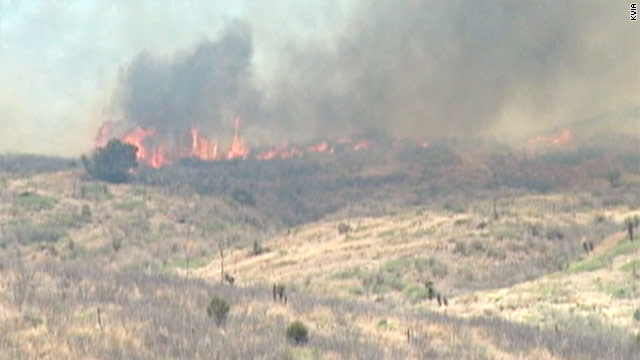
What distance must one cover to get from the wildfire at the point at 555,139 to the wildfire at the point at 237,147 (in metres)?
53.4

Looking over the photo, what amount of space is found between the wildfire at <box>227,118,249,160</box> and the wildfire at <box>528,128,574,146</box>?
5344 centimetres

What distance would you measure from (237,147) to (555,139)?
199ft

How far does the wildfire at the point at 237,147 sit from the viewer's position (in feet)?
386

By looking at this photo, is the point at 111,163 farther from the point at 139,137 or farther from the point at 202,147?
the point at 202,147

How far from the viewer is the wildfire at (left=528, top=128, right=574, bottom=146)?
4523 inches

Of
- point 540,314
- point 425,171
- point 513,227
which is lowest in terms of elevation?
point 540,314

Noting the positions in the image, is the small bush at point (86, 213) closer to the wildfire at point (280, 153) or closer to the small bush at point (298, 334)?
the small bush at point (298, 334)

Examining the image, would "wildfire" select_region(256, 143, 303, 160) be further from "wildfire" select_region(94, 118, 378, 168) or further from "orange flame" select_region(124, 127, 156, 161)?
"orange flame" select_region(124, 127, 156, 161)

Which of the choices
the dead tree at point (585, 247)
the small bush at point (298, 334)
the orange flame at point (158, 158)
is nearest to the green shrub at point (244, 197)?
the orange flame at point (158, 158)

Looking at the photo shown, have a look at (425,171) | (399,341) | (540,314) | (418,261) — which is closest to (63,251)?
(418,261)

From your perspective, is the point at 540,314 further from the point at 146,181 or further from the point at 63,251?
the point at 146,181

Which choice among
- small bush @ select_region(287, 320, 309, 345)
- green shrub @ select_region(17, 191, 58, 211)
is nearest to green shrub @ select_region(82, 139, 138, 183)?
green shrub @ select_region(17, 191, 58, 211)

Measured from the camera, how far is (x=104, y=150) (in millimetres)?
78438

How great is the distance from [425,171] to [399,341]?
78.2m
